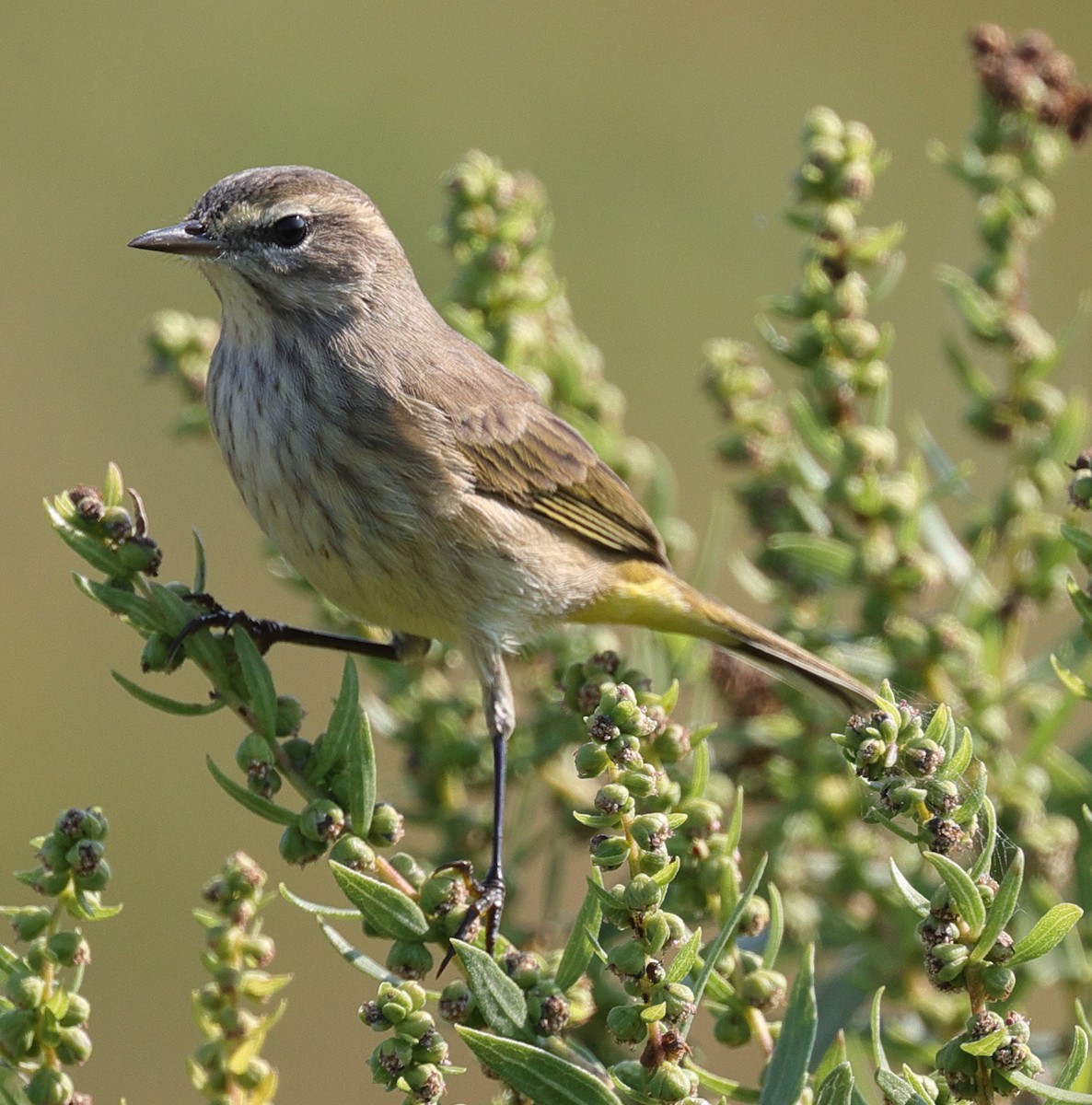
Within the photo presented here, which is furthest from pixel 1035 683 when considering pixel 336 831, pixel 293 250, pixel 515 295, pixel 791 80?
pixel 791 80

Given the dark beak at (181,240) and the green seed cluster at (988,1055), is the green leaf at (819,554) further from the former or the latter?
the dark beak at (181,240)

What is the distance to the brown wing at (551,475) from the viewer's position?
299 cm

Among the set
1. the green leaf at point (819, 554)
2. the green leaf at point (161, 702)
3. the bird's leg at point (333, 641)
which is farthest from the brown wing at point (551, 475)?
the green leaf at point (161, 702)

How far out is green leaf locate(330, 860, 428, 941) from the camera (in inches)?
61.2

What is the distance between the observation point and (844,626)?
8.21 ft

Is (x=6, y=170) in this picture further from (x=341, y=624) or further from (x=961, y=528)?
(x=961, y=528)

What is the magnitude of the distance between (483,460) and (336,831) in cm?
140

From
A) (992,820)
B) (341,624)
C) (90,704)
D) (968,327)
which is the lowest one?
(90,704)

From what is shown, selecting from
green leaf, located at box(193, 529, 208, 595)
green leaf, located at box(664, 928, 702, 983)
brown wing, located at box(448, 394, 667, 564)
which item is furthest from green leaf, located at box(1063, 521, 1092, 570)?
brown wing, located at box(448, 394, 667, 564)

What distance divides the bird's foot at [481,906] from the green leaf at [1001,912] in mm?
549

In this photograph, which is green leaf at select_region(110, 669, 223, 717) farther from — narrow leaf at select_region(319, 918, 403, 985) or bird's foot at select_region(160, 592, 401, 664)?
bird's foot at select_region(160, 592, 401, 664)

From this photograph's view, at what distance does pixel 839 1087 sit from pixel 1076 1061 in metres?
0.21

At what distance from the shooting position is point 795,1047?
1544 mm

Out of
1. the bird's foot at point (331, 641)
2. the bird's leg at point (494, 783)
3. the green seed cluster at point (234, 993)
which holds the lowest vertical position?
the bird's foot at point (331, 641)
